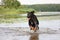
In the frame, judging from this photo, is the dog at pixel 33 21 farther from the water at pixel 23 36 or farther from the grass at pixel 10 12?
the grass at pixel 10 12

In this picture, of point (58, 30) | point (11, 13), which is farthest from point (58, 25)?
point (11, 13)

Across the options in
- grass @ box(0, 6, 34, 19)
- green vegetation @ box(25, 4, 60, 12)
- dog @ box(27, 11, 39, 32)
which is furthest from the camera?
green vegetation @ box(25, 4, 60, 12)

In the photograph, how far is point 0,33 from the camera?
24.4 feet

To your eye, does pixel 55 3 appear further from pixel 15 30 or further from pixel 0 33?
pixel 0 33

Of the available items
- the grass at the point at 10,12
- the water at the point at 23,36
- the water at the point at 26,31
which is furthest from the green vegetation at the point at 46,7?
the water at the point at 23,36

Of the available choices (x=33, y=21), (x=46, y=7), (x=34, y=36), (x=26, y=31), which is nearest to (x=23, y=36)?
(x=34, y=36)

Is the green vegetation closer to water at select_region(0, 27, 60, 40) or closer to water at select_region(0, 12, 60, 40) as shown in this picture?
water at select_region(0, 12, 60, 40)

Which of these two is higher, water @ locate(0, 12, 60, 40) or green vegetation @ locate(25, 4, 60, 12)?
green vegetation @ locate(25, 4, 60, 12)

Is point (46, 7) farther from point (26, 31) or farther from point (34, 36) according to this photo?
point (34, 36)

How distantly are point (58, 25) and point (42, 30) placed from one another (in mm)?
983

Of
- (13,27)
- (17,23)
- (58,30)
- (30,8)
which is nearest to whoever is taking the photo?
(58,30)

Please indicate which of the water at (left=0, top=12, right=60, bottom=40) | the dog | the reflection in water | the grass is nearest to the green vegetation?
the grass

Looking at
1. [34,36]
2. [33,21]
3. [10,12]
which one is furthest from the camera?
[10,12]

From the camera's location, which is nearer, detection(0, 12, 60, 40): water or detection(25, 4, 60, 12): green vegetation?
detection(0, 12, 60, 40): water
